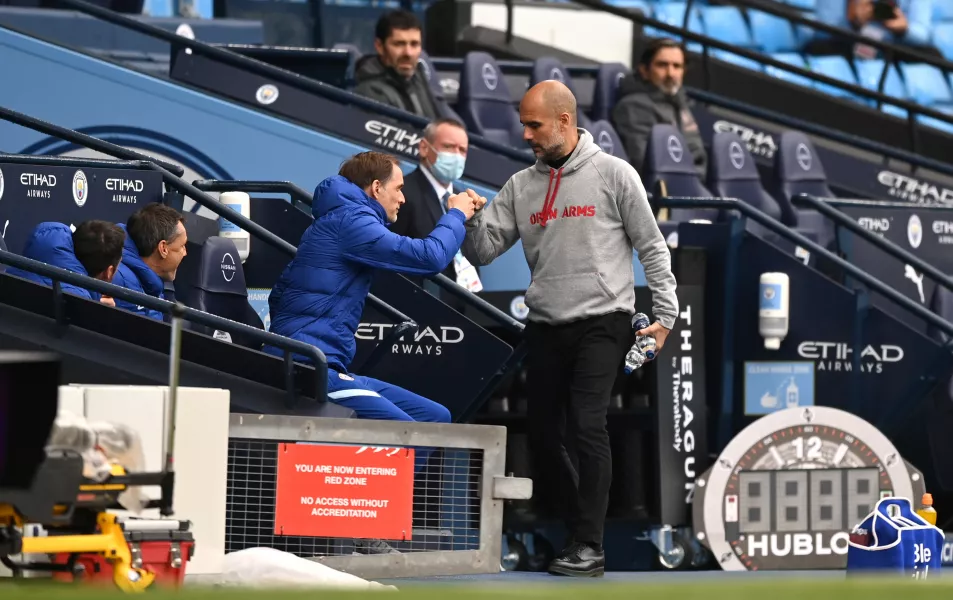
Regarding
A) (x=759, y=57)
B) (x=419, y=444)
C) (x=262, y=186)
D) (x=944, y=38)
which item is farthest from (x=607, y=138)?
(x=944, y=38)

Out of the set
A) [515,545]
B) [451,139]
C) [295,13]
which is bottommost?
[515,545]

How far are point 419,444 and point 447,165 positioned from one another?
2.34m

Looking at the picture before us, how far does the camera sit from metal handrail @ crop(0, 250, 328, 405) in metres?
6.69

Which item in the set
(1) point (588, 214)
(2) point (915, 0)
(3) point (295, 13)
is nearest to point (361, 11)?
(3) point (295, 13)

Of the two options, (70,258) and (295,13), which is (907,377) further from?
(295,13)

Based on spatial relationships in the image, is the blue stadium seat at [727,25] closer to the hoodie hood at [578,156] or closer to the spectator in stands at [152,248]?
the hoodie hood at [578,156]

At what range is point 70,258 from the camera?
7.23 m

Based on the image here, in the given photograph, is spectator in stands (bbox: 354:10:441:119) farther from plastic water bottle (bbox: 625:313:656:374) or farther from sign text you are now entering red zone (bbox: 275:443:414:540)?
sign text you are now entering red zone (bbox: 275:443:414:540)

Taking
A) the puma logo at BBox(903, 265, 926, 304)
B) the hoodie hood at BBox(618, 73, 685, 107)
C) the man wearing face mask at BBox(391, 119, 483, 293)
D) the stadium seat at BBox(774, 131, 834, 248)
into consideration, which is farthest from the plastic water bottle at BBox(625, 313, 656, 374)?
the hoodie hood at BBox(618, 73, 685, 107)

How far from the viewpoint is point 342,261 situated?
23.3 ft

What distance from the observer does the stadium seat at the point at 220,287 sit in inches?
308

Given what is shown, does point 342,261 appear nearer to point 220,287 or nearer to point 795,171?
point 220,287

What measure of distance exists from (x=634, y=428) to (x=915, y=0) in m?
10.2

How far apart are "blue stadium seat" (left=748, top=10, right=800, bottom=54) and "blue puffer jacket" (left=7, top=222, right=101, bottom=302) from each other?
11146mm
